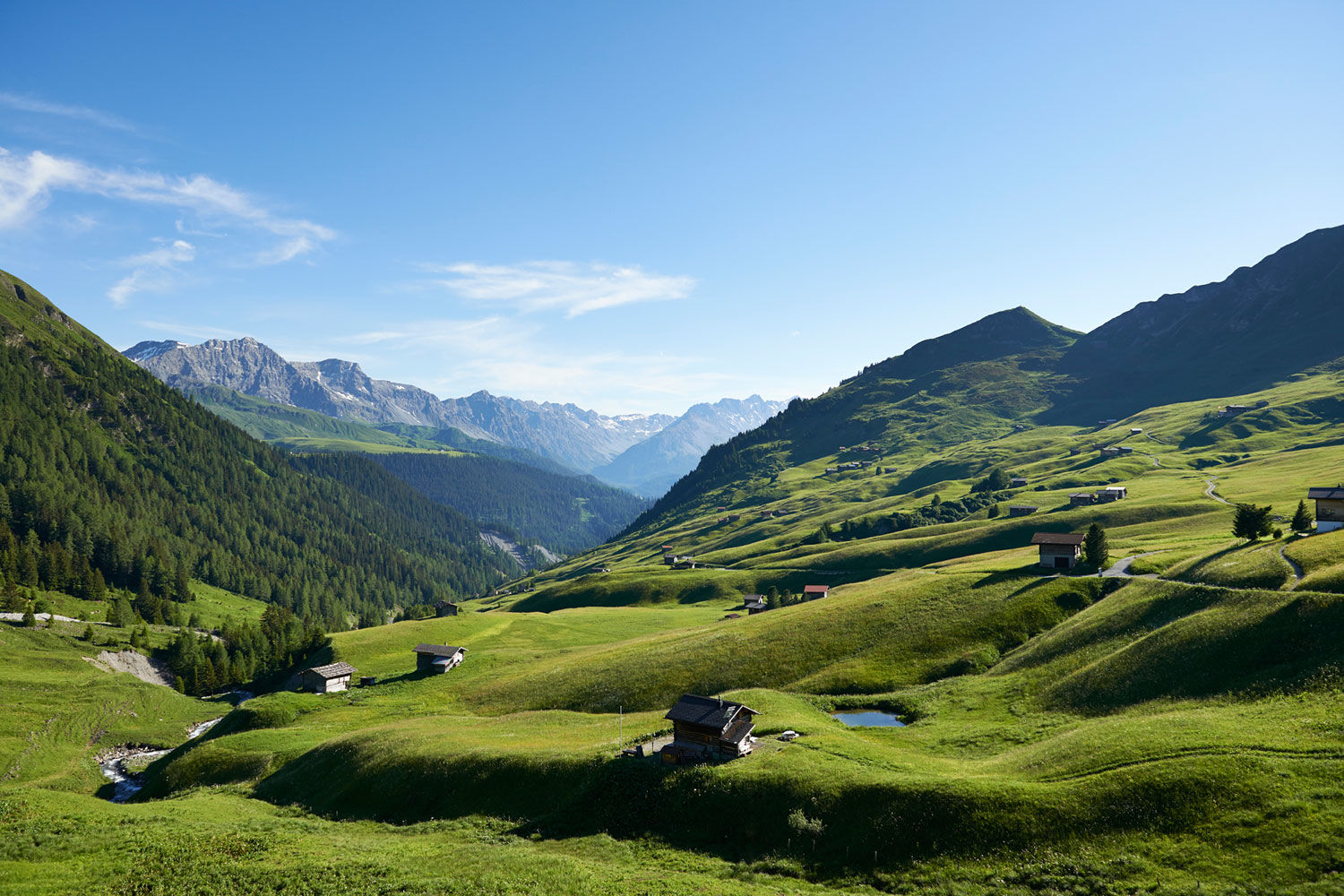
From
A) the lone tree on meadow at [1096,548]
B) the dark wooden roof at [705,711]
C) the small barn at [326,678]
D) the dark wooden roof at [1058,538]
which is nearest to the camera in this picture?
the dark wooden roof at [705,711]

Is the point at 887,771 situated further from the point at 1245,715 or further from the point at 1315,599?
the point at 1315,599

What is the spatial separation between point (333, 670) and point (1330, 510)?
15006cm

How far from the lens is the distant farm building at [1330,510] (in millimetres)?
82250

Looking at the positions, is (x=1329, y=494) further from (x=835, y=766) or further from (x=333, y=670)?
(x=333, y=670)

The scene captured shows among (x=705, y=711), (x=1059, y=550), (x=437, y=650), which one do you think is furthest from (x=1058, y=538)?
(x=437, y=650)

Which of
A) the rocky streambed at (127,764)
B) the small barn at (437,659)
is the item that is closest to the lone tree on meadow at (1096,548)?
the small barn at (437,659)

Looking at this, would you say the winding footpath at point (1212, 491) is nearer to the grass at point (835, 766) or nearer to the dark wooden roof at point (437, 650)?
the grass at point (835, 766)

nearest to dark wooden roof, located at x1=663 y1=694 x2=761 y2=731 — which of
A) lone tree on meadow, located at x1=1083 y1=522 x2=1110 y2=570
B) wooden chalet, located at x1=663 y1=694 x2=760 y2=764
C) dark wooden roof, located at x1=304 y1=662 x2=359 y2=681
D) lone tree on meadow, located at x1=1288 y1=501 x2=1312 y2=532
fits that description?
wooden chalet, located at x1=663 y1=694 x2=760 y2=764

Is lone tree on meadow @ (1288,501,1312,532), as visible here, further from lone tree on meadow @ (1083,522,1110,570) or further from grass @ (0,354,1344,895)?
lone tree on meadow @ (1083,522,1110,570)

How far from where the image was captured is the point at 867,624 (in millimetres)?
90125

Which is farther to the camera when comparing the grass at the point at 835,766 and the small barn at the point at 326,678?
the small barn at the point at 326,678

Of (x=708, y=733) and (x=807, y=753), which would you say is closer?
(x=807, y=753)

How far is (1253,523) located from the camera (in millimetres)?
84000

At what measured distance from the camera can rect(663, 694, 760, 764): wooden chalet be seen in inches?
2101
